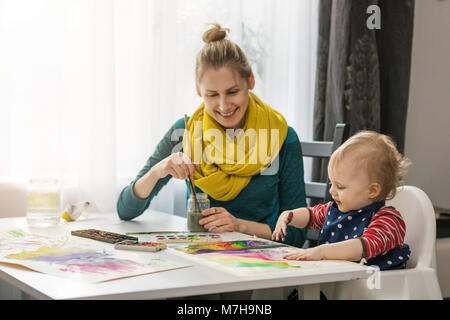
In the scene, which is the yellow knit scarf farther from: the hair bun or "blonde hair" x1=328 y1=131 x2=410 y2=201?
"blonde hair" x1=328 y1=131 x2=410 y2=201

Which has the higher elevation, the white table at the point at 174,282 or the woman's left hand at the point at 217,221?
the white table at the point at 174,282

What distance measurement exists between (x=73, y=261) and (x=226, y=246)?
324mm

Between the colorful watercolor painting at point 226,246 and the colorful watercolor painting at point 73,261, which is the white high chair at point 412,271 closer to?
the colorful watercolor painting at point 226,246

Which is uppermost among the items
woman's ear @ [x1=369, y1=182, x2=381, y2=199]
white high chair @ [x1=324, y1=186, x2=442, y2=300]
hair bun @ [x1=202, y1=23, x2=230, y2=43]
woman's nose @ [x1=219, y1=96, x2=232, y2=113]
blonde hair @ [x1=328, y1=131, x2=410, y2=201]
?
hair bun @ [x1=202, y1=23, x2=230, y2=43]

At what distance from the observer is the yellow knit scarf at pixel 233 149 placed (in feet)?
5.58

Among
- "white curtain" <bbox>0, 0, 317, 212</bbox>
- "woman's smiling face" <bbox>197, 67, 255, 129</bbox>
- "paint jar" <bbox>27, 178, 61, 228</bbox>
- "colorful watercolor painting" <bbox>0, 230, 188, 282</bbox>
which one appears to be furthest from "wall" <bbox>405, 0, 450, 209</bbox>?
"colorful watercolor painting" <bbox>0, 230, 188, 282</bbox>

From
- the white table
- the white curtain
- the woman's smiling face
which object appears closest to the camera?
the white table

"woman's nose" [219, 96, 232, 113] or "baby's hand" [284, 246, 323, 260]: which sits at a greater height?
"woman's nose" [219, 96, 232, 113]

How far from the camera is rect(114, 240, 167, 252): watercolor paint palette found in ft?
3.79

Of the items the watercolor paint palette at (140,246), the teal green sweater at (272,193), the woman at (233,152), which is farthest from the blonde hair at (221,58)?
the watercolor paint palette at (140,246)

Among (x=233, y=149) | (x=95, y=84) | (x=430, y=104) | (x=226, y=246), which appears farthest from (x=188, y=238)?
(x=430, y=104)

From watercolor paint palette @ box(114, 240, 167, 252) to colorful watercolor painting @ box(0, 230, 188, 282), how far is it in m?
0.03

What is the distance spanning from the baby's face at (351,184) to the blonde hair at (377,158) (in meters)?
0.01

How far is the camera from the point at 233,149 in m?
1.73
